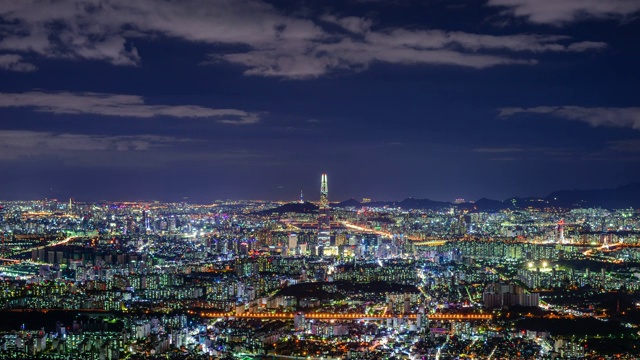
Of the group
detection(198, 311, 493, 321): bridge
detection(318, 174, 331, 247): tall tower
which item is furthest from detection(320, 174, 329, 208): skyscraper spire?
detection(198, 311, 493, 321): bridge

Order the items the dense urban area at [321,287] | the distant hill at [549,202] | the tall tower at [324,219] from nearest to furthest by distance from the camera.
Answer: the dense urban area at [321,287] < the tall tower at [324,219] < the distant hill at [549,202]

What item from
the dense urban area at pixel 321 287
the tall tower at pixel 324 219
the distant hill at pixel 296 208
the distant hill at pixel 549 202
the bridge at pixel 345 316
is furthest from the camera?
the distant hill at pixel 549 202

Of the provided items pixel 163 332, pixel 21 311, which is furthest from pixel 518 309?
pixel 21 311

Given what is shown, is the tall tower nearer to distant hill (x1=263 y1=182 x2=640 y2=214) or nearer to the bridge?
distant hill (x1=263 y1=182 x2=640 y2=214)

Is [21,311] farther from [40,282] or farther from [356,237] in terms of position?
[356,237]

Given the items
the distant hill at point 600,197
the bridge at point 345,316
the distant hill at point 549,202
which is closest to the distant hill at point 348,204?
the distant hill at point 549,202

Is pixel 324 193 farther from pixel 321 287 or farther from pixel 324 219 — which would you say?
pixel 321 287

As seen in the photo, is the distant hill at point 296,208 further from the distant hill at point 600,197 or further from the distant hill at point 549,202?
the distant hill at point 600,197
